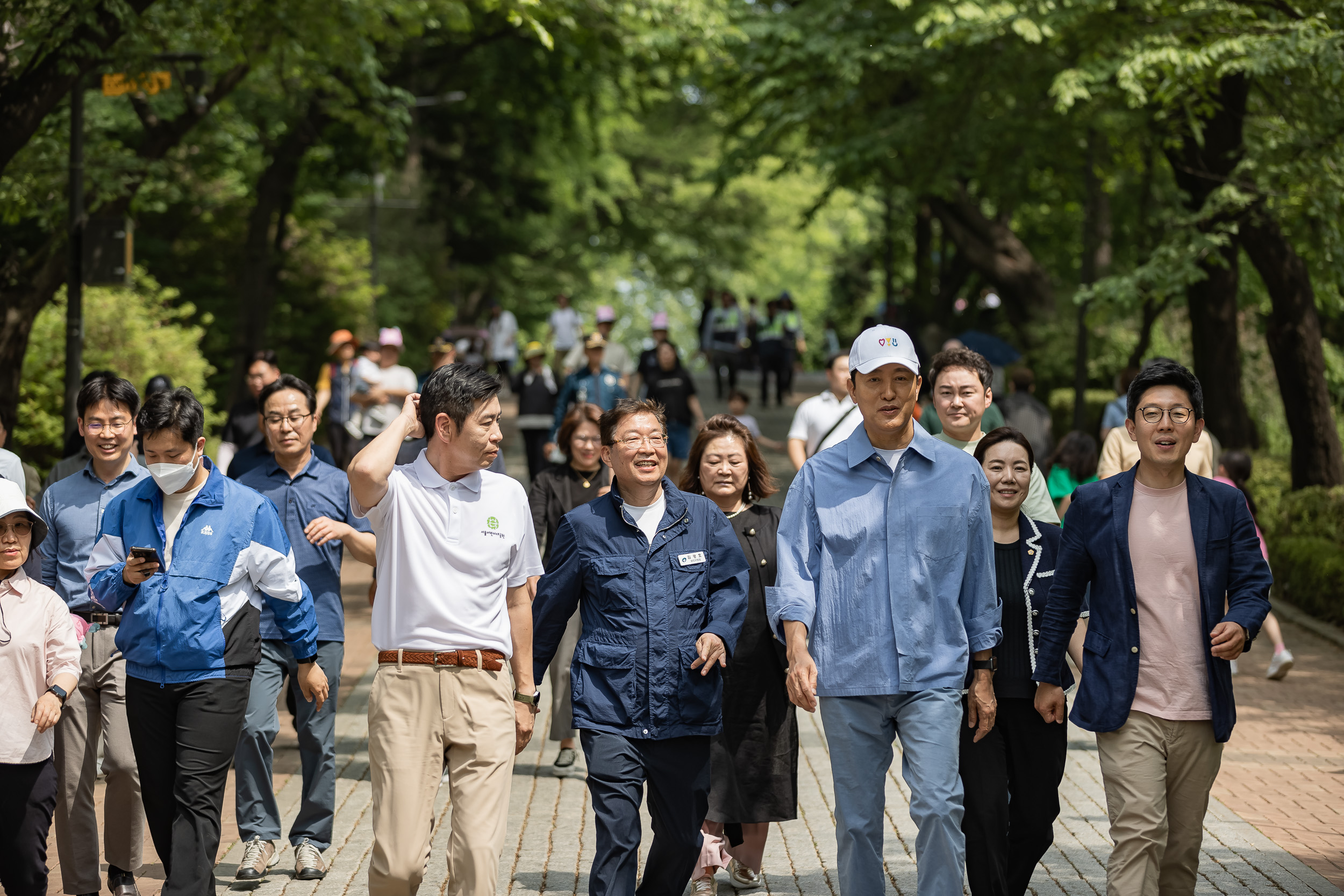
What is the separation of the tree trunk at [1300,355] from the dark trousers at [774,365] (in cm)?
1403

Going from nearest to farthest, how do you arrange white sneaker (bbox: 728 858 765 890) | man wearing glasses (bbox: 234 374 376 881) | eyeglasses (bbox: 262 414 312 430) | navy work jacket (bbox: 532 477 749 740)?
navy work jacket (bbox: 532 477 749 740), white sneaker (bbox: 728 858 765 890), man wearing glasses (bbox: 234 374 376 881), eyeglasses (bbox: 262 414 312 430)

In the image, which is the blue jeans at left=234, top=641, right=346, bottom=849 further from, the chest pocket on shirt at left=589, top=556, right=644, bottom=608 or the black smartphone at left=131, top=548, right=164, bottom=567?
the chest pocket on shirt at left=589, top=556, right=644, bottom=608

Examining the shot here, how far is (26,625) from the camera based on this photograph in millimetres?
5488

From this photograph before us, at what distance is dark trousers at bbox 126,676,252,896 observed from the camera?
5363 millimetres

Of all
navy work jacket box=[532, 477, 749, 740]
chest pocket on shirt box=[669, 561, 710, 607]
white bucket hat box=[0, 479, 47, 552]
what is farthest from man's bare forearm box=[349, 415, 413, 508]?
A: white bucket hat box=[0, 479, 47, 552]

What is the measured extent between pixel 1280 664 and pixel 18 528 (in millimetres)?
8571

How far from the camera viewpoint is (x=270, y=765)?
260 inches

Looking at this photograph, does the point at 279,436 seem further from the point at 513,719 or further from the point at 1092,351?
the point at 1092,351

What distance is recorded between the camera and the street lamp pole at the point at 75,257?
13461 mm

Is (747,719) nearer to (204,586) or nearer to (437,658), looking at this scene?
(437,658)

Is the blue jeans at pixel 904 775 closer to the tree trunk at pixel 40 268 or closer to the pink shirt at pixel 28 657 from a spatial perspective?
the pink shirt at pixel 28 657

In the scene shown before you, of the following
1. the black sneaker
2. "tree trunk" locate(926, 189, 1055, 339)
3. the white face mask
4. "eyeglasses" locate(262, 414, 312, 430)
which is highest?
"tree trunk" locate(926, 189, 1055, 339)

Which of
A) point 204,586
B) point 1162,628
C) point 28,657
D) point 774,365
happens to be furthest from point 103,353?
point 1162,628

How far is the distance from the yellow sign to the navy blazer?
959 cm
